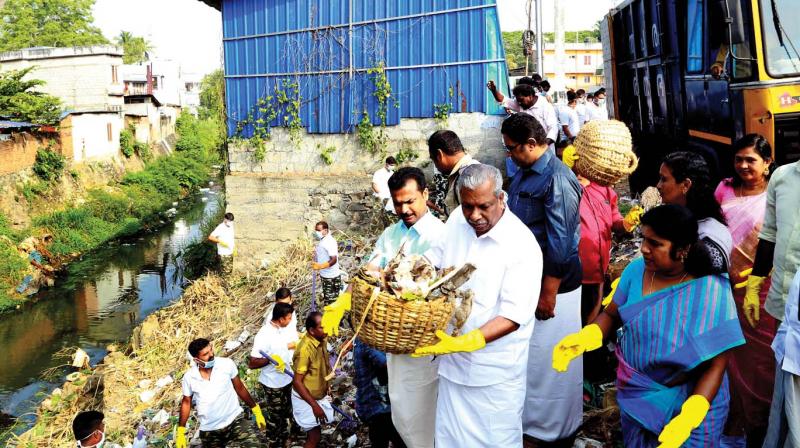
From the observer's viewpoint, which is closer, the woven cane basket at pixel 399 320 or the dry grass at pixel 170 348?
the woven cane basket at pixel 399 320

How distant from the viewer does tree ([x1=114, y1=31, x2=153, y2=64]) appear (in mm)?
58719

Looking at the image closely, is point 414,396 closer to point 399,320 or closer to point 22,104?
point 399,320

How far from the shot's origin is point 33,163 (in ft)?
67.6

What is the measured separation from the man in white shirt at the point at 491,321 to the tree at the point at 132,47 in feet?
201

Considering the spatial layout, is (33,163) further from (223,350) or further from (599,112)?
(599,112)

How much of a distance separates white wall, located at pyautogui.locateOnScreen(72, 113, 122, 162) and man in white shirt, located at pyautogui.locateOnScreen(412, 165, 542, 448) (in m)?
23.2

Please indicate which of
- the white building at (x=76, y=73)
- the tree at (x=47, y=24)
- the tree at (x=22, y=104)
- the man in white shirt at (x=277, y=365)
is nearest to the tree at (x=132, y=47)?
the tree at (x=47, y=24)

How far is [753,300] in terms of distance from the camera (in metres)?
3.42

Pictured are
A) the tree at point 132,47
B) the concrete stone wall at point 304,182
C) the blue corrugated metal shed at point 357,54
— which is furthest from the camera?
the tree at point 132,47

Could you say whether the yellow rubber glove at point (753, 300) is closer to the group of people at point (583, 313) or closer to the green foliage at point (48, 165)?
the group of people at point (583, 313)

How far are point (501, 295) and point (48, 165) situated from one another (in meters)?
21.4

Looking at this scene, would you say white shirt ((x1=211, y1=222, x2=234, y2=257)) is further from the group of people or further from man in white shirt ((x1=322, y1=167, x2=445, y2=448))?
man in white shirt ((x1=322, y1=167, x2=445, y2=448))

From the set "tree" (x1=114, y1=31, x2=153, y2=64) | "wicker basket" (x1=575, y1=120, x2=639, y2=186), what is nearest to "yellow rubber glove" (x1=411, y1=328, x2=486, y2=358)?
"wicker basket" (x1=575, y1=120, x2=639, y2=186)

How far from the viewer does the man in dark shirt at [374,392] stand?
3943 mm
